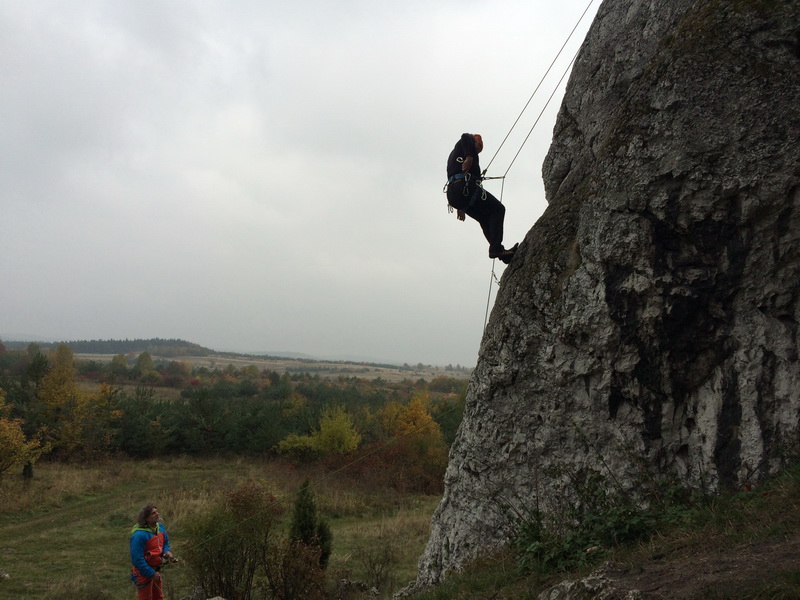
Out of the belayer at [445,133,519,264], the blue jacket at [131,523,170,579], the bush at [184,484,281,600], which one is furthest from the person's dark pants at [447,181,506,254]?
the bush at [184,484,281,600]

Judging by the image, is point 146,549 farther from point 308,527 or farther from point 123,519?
point 123,519

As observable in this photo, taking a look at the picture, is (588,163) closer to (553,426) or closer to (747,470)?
(553,426)

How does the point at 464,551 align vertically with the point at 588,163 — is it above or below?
below

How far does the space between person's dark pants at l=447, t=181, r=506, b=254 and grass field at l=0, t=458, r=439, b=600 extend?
6927mm

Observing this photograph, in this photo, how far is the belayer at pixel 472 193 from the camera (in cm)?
789

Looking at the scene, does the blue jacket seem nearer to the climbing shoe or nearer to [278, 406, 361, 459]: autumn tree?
the climbing shoe

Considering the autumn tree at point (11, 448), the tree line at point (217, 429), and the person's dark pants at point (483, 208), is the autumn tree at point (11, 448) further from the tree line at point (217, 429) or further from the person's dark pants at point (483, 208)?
the person's dark pants at point (483, 208)

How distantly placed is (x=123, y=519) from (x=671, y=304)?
60.4 feet

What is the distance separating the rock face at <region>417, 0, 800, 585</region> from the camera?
5.27 metres

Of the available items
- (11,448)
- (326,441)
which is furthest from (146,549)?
(326,441)

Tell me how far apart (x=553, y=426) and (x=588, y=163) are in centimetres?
347

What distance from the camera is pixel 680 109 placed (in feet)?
18.5

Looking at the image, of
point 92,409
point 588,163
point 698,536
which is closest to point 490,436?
point 698,536

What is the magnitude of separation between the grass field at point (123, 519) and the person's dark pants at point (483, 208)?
6.93 m
